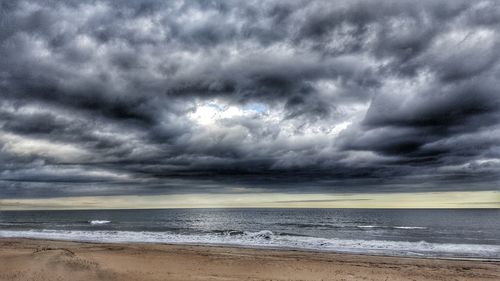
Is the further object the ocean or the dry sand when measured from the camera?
the ocean

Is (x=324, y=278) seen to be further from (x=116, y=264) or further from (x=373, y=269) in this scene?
(x=116, y=264)

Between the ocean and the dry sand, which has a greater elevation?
the dry sand

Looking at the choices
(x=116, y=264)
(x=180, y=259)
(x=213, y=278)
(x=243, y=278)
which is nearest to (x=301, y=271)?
(x=243, y=278)

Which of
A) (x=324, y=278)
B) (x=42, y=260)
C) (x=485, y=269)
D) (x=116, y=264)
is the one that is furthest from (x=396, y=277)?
(x=42, y=260)

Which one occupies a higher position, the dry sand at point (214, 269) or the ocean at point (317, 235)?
the dry sand at point (214, 269)

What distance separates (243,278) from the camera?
1633 cm

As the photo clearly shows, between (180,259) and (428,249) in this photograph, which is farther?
(428,249)

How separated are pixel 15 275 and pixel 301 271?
12638 millimetres

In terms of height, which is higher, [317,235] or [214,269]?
[214,269]

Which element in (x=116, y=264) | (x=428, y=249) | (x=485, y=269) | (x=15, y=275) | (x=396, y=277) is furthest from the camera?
(x=428, y=249)

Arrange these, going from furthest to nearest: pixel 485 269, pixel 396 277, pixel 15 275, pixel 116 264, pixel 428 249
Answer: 1. pixel 428 249
2. pixel 485 269
3. pixel 116 264
4. pixel 396 277
5. pixel 15 275

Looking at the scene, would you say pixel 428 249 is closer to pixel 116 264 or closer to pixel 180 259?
pixel 180 259

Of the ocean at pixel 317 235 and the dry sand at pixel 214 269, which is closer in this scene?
the dry sand at pixel 214 269

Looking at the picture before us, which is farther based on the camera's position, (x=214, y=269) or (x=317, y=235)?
(x=317, y=235)
